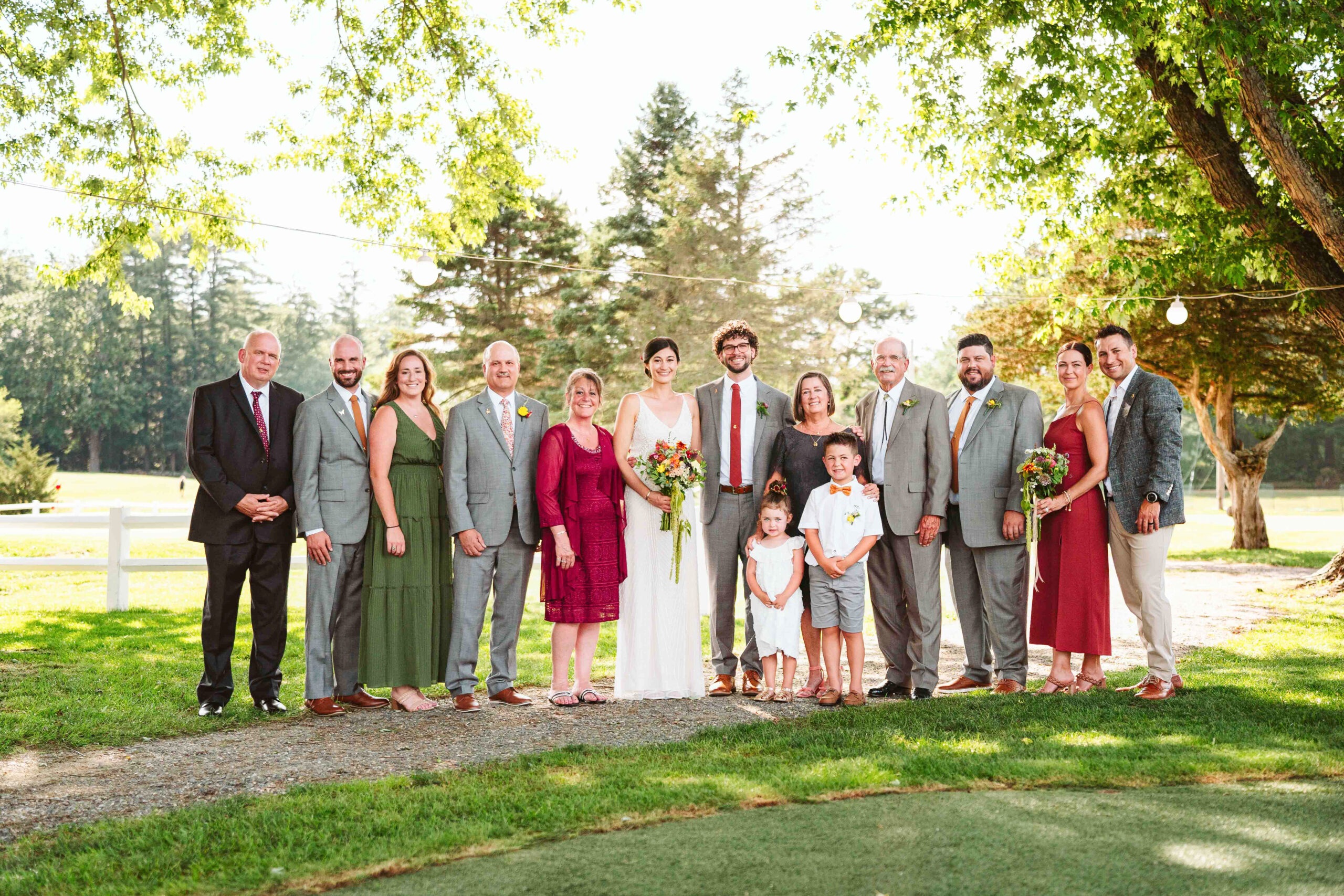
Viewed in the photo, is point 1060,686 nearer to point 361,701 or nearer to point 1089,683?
point 1089,683

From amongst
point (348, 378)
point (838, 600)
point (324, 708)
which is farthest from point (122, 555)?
point (838, 600)

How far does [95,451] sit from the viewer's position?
208 ft

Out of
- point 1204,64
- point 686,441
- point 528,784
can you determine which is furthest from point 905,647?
point 1204,64

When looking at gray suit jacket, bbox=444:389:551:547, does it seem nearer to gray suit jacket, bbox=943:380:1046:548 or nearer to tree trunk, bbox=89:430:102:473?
gray suit jacket, bbox=943:380:1046:548

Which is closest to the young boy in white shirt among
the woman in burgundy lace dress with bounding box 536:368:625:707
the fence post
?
the woman in burgundy lace dress with bounding box 536:368:625:707

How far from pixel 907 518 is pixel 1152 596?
→ 4.86 ft

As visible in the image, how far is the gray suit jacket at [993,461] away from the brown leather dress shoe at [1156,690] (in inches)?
43.1

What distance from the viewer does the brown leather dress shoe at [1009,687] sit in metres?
6.59

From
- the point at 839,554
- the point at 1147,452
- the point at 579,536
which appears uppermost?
the point at 1147,452

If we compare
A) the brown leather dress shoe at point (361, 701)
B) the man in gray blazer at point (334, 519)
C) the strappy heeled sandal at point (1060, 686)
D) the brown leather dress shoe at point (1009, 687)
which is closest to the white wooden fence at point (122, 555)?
the brown leather dress shoe at point (361, 701)

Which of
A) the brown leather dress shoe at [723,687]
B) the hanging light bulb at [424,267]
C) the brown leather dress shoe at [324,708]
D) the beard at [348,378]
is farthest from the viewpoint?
the hanging light bulb at [424,267]

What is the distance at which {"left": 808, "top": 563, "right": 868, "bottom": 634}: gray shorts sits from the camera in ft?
20.8

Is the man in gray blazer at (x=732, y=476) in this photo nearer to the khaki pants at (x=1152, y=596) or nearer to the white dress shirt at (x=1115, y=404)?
the white dress shirt at (x=1115, y=404)

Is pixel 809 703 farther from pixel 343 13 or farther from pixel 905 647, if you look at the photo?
pixel 343 13
